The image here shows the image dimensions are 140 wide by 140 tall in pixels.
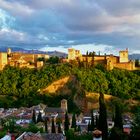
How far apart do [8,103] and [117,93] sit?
19.9m

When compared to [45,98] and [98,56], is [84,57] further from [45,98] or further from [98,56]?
[45,98]

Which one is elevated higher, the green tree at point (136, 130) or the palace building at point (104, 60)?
the palace building at point (104, 60)

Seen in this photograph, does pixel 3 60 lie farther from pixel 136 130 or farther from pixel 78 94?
pixel 136 130

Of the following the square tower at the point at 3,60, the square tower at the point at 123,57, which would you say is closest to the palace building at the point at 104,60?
the square tower at the point at 123,57

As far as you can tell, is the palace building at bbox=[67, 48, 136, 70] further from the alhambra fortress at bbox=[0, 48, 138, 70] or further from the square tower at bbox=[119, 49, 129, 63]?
the square tower at bbox=[119, 49, 129, 63]

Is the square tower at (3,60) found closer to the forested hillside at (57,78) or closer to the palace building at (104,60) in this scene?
the forested hillside at (57,78)

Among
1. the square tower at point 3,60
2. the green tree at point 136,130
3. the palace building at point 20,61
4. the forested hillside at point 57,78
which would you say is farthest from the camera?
the square tower at point 3,60

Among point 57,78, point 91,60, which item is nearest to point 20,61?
point 57,78

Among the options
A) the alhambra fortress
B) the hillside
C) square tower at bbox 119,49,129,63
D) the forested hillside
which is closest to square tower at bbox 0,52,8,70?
the alhambra fortress

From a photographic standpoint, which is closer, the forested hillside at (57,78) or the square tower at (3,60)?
the forested hillside at (57,78)

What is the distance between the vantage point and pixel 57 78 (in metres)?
86.4

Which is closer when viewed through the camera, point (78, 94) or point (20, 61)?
point (78, 94)

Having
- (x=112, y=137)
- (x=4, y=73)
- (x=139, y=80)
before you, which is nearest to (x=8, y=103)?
(x=4, y=73)

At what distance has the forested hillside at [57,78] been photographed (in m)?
83.7
